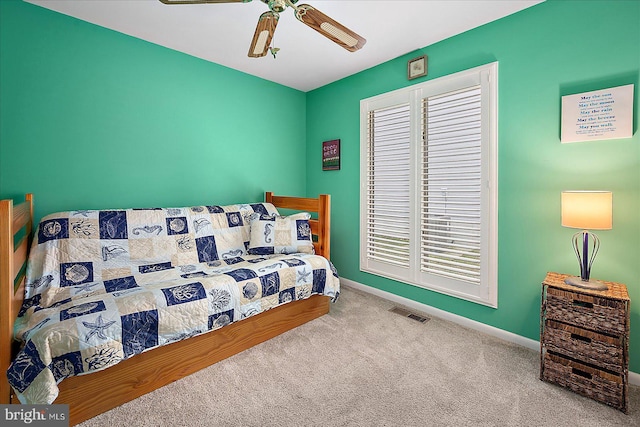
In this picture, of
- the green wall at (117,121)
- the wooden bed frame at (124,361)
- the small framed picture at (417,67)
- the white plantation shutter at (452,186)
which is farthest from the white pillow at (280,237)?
the small framed picture at (417,67)

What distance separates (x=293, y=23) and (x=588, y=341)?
285cm

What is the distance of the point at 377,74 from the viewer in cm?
310

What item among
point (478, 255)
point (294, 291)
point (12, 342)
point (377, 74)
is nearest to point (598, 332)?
point (478, 255)

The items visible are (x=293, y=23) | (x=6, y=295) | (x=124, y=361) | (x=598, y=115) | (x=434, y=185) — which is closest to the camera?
(x=6, y=295)

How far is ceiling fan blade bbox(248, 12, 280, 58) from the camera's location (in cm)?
168

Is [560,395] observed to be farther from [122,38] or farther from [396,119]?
[122,38]

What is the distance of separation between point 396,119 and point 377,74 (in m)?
0.57

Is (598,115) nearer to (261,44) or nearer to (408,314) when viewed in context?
(408,314)

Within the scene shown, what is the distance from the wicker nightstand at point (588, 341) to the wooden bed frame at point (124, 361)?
5.48 ft

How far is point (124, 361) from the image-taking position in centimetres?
159

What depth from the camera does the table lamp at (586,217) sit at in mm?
1599

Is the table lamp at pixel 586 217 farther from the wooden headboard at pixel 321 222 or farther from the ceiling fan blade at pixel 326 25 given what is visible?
the wooden headboard at pixel 321 222

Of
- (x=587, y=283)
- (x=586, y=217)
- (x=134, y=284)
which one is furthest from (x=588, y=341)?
(x=134, y=284)

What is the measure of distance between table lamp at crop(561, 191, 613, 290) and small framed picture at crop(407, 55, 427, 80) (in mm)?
1601
